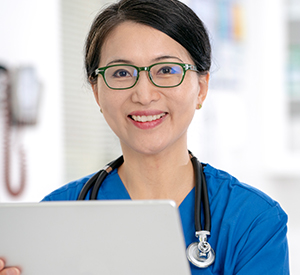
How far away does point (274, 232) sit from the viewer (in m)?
1.04

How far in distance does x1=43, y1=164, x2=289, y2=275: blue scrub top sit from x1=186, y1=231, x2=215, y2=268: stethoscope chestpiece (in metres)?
0.06

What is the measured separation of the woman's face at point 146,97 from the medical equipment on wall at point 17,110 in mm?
1186


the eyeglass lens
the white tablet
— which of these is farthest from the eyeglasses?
the white tablet

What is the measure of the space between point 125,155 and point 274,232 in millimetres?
446

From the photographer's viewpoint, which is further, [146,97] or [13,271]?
[146,97]

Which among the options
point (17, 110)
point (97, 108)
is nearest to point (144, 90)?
point (17, 110)

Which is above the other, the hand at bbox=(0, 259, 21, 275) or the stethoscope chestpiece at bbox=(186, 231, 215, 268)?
the hand at bbox=(0, 259, 21, 275)

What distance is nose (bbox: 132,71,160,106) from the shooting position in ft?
3.53

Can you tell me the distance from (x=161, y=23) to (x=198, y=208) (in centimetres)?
46

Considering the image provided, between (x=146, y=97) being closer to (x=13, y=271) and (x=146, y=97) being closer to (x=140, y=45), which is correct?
(x=140, y=45)

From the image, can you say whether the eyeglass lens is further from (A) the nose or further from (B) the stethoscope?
(B) the stethoscope

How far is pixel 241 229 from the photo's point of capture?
1071mm

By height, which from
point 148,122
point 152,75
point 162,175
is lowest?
point 162,175

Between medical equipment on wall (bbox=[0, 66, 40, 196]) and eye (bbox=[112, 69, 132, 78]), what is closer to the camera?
eye (bbox=[112, 69, 132, 78])
